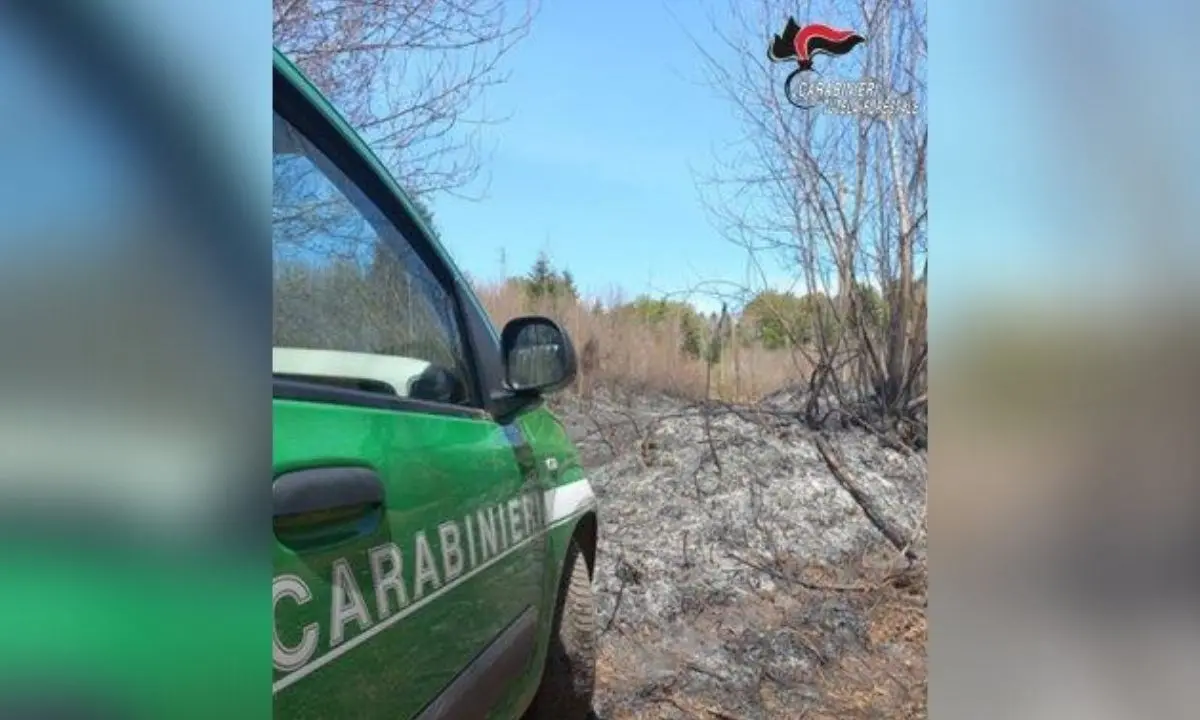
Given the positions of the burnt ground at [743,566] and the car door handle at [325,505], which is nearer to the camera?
the car door handle at [325,505]

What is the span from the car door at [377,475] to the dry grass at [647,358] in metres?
0.14

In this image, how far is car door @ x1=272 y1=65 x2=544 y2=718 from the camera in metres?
1.19

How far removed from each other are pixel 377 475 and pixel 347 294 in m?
0.29

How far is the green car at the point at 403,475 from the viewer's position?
1206 mm

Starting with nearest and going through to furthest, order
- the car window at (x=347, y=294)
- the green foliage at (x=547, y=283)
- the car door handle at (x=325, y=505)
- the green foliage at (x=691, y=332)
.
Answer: the car door handle at (x=325, y=505), the car window at (x=347, y=294), the green foliage at (x=547, y=283), the green foliage at (x=691, y=332)

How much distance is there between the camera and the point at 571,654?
1781mm

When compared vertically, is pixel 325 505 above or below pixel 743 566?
above

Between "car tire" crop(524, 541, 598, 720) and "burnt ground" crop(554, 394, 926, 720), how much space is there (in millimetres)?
29

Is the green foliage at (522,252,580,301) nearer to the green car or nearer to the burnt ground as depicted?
the green car

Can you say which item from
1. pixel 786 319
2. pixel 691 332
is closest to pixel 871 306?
pixel 786 319

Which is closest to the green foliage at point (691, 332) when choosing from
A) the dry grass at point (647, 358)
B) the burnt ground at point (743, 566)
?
the dry grass at point (647, 358)

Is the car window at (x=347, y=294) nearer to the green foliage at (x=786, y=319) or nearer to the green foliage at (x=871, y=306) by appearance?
the green foliage at (x=786, y=319)

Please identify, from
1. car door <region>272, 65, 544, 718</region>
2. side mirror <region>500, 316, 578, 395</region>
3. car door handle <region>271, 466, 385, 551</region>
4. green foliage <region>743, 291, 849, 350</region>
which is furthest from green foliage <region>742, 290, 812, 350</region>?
car door handle <region>271, 466, 385, 551</region>

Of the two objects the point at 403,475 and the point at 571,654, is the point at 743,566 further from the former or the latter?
the point at 403,475
